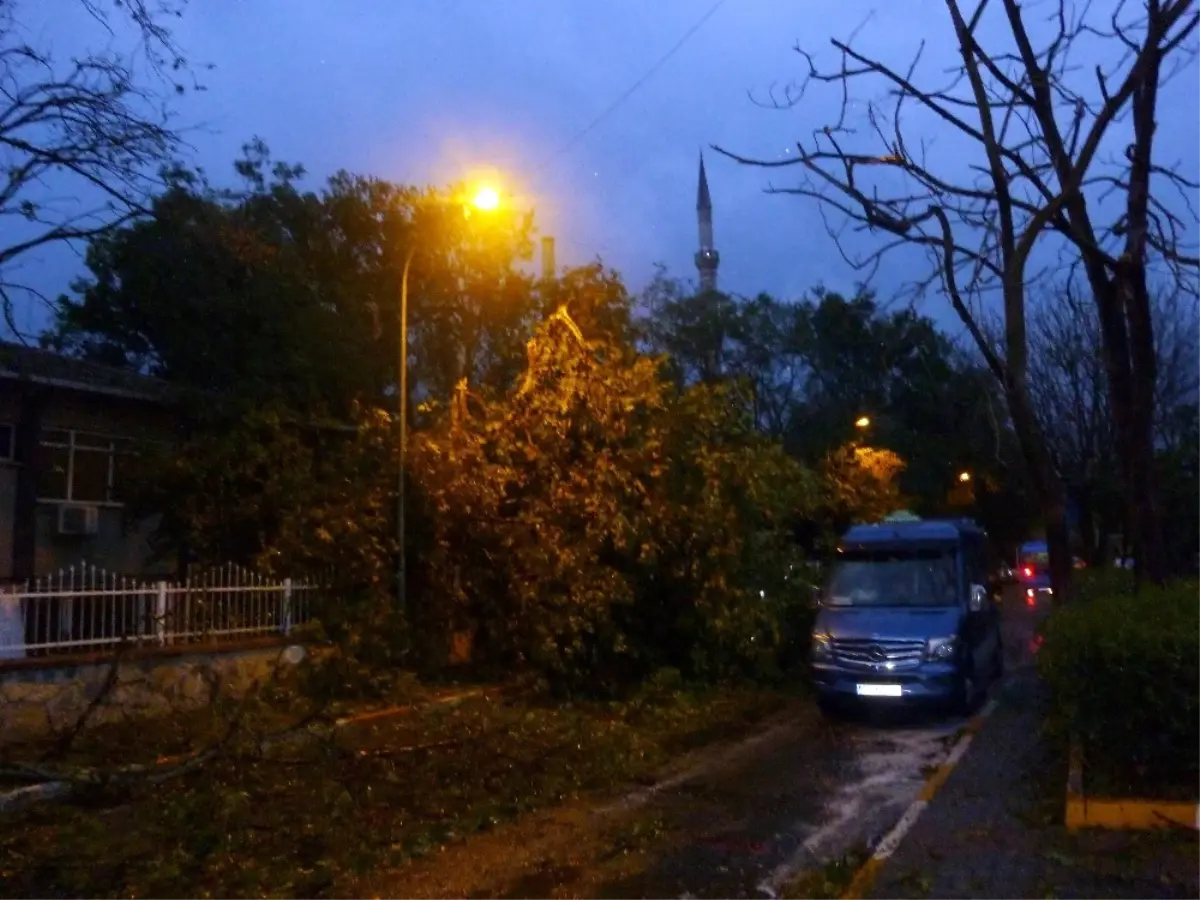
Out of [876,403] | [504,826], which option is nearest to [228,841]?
[504,826]

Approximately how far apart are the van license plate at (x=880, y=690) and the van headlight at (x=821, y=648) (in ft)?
1.93

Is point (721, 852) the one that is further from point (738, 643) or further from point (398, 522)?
point (398, 522)

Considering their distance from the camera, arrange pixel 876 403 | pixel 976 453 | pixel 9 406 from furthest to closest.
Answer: pixel 876 403, pixel 976 453, pixel 9 406

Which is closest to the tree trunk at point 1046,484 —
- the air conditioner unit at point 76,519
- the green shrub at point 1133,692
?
the green shrub at point 1133,692

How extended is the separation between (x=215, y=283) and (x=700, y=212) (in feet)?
132

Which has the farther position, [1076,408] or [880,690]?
[1076,408]

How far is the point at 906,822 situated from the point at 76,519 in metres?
14.8

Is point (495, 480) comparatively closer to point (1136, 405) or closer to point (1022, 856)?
point (1136, 405)

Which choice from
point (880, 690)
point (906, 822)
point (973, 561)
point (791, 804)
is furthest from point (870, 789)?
point (973, 561)

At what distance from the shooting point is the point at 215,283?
2045 cm

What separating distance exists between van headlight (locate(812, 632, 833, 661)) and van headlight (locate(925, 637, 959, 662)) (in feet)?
3.74

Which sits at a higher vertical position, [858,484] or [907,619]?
[858,484]

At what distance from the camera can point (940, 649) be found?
15.5 meters

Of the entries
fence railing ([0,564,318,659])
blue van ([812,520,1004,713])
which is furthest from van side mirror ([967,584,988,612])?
fence railing ([0,564,318,659])
